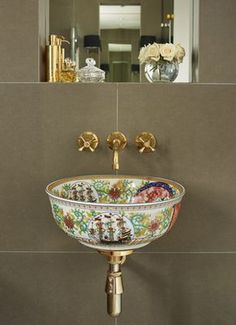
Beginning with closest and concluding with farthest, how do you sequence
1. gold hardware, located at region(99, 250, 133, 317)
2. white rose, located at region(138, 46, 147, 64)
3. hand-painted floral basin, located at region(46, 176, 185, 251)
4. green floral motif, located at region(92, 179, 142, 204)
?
hand-painted floral basin, located at region(46, 176, 185, 251) < gold hardware, located at region(99, 250, 133, 317) < green floral motif, located at region(92, 179, 142, 204) < white rose, located at region(138, 46, 147, 64)

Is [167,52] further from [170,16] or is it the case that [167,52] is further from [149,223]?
[149,223]

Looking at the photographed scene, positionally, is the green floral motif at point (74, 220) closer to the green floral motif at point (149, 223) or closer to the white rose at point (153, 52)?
the green floral motif at point (149, 223)

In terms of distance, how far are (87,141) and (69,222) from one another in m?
0.41

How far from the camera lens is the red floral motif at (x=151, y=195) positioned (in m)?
1.64

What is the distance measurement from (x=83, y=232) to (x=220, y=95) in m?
0.80

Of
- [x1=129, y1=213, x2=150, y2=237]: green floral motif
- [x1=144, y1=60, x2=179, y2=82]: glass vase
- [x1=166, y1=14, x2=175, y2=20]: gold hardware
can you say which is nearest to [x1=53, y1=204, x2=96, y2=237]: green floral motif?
[x1=129, y1=213, x2=150, y2=237]: green floral motif

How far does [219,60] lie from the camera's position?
176 cm

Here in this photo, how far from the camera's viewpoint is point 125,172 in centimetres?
178

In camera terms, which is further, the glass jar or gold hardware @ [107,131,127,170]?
the glass jar

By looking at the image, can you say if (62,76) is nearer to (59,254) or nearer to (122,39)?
(122,39)

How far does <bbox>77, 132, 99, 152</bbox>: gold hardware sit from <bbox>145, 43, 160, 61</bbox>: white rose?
401 mm

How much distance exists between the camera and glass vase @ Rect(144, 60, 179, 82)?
1817 mm

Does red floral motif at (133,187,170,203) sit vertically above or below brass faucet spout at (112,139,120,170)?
below

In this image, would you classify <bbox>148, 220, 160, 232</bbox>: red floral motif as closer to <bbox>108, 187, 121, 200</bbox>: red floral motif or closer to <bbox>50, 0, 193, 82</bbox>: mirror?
<bbox>108, 187, 121, 200</bbox>: red floral motif
